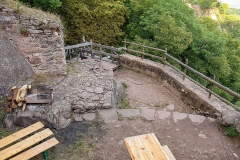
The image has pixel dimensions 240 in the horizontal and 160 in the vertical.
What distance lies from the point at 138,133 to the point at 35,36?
139 inches

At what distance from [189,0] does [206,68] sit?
15.6 metres

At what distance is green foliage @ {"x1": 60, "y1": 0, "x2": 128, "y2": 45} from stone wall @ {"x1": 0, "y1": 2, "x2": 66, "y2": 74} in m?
8.38

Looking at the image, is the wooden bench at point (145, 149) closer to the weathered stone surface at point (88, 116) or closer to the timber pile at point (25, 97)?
the weathered stone surface at point (88, 116)

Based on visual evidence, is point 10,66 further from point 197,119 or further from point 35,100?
point 197,119

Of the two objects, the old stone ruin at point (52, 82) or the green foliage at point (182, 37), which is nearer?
the old stone ruin at point (52, 82)

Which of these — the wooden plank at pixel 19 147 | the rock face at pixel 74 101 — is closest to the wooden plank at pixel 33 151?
the wooden plank at pixel 19 147

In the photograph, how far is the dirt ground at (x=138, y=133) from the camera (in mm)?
3867

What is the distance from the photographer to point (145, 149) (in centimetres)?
303

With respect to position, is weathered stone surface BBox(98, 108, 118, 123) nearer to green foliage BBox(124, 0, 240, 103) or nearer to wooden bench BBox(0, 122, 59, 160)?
wooden bench BBox(0, 122, 59, 160)

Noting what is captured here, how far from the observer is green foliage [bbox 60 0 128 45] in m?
13.9

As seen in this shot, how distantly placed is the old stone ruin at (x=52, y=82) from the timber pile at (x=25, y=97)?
47 mm

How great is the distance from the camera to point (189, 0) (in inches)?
985

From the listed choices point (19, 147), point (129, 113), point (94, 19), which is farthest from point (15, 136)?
point (94, 19)

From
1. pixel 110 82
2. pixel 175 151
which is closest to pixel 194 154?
pixel 175 151
